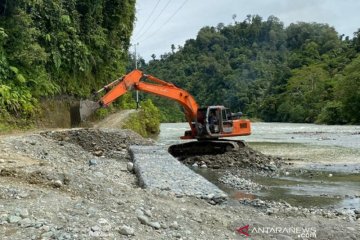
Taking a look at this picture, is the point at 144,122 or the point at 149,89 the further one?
the point at 144,122

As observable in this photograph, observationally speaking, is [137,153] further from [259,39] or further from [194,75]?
[259,39]

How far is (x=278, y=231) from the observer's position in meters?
7.00

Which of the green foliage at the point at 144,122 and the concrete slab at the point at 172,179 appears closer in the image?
the concrete slab at the point at 172,179

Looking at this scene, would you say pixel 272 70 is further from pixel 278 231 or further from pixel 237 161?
pixel 278 231

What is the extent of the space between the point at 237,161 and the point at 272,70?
115 meters

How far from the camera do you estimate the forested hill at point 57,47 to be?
65.3 feet

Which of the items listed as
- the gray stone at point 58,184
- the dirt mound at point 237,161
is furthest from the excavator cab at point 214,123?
the gray stone at point 58,184

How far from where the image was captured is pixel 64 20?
2347 centimetres

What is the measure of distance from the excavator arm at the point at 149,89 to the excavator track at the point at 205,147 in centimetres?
59

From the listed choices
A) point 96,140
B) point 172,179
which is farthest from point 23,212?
point 96,140

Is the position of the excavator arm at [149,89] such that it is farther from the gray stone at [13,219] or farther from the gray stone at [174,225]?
the gray stone at [13,219]

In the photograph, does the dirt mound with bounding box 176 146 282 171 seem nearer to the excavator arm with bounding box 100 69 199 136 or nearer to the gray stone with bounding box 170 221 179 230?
the excavator arm with bounding box 100 69 199 136

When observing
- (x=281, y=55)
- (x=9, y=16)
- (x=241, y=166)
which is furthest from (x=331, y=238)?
(x=281, y=55)

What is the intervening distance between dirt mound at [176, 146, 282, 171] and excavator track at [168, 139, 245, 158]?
581 mm
